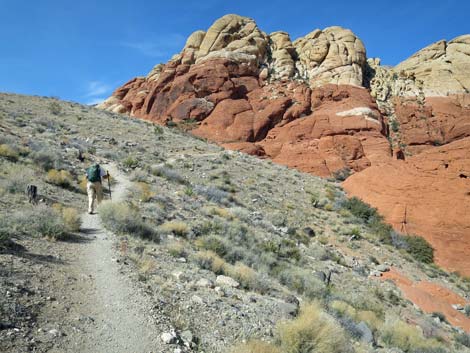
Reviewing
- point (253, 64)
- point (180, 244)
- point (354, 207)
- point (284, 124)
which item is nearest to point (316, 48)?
point (253, 64)

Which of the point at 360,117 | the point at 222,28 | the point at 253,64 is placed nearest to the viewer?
the point at 360,117

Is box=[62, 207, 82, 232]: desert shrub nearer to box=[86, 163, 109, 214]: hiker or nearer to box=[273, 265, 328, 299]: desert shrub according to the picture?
box=[86, 163, 109, 214]: hiker

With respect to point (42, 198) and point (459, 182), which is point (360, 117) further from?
point (42, 198)

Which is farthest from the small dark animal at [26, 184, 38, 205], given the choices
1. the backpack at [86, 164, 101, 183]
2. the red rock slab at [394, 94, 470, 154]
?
the red rock slab at [394, 94, 470, 154]

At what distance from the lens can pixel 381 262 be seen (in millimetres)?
17266

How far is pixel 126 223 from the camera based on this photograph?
30.9 ft

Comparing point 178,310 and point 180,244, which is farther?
point 180,244

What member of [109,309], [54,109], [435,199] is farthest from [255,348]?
[54,109]

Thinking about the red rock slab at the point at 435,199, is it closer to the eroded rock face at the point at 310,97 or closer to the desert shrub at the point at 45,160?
the eroded rock face at the point at 310,97

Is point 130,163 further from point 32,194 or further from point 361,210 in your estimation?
point 361,210

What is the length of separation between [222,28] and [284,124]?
20.9 metres

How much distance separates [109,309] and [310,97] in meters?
47.6

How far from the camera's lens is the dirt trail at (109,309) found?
4.64 m

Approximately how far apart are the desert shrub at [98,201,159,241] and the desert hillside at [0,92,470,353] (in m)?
0.04
